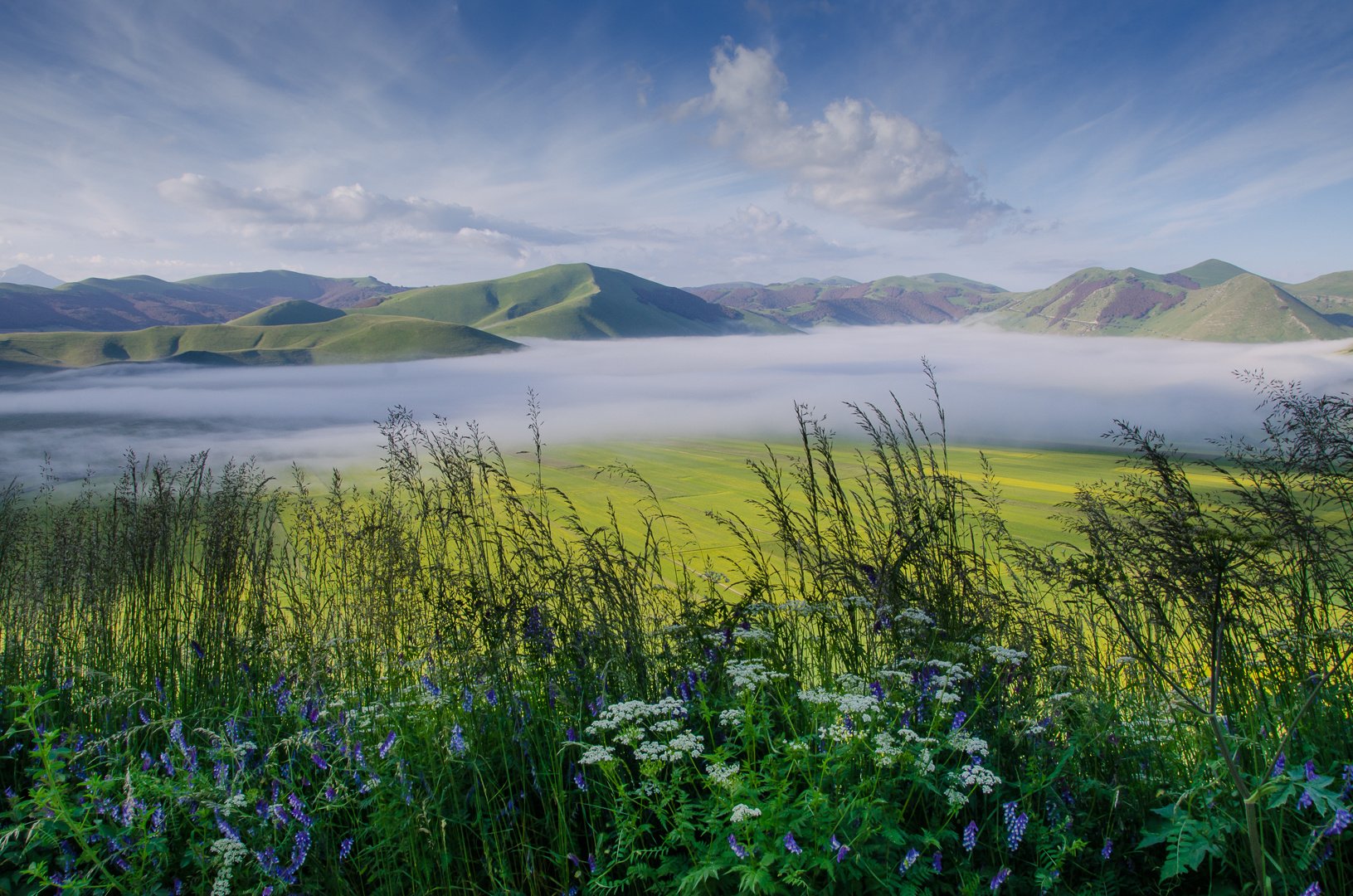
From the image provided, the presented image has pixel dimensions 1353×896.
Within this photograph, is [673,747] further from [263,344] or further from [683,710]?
[263,344]

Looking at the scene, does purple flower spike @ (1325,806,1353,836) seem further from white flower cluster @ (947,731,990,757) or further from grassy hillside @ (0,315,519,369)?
grassy hillside @ (0,315,519,369)

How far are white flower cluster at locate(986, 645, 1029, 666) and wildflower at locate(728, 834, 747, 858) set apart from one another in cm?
153

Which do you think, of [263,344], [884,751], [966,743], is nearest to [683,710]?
[884,751]

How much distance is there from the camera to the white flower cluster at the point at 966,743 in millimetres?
2413

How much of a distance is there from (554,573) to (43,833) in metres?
2.56

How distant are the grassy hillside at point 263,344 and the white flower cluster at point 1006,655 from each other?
152930 millimetres

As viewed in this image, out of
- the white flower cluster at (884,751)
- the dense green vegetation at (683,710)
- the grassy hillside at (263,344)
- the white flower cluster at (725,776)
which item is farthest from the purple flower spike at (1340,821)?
the grassy hillside at (263,344)

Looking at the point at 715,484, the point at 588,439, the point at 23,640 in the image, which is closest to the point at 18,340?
the point at 588,439

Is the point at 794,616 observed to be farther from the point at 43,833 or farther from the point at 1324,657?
the point at 43,833

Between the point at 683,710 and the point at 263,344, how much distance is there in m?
190

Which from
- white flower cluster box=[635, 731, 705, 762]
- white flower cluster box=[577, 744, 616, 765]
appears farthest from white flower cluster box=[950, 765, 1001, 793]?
white flower cluster box=[577, 744, 616, 765]

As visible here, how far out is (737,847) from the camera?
2113 mm

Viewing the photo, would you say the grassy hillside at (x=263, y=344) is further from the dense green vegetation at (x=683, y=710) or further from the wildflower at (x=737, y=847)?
the wildflower at (x=737, y=847)

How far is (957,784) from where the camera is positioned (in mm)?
2596
